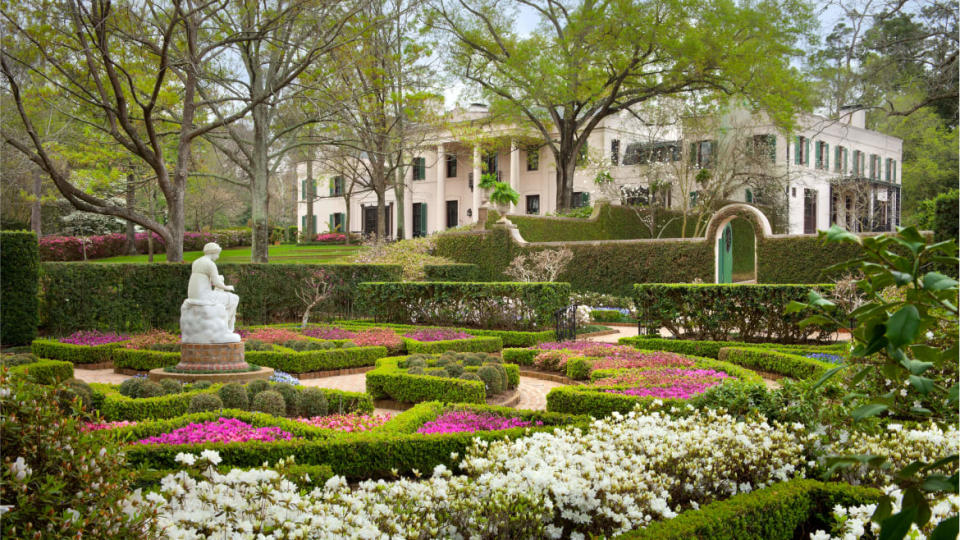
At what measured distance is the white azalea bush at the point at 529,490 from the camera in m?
2.74

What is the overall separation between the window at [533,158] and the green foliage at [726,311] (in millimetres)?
23963

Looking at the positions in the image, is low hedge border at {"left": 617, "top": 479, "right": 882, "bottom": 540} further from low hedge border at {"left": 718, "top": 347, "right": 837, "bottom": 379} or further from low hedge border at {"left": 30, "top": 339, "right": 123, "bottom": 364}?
low hedge border at {"left": 30, "top": 339, "right": 123, "bottom": 364}

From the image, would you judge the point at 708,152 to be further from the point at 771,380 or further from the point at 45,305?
the point at 45,305

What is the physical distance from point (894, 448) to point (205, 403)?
18.5 ft

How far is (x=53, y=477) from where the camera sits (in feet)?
6.65

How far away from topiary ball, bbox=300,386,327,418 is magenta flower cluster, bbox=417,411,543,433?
147 centimetres

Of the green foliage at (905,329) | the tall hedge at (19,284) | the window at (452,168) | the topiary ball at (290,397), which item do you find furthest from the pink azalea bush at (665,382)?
the window at (452,168)

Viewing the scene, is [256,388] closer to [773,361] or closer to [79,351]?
[79,351]

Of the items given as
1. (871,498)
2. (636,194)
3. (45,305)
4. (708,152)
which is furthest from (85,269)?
(708,152)

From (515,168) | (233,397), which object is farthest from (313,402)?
(515,168)

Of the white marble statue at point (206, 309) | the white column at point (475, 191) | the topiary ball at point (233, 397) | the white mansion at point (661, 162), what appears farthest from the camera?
the white column at point (475, 191)

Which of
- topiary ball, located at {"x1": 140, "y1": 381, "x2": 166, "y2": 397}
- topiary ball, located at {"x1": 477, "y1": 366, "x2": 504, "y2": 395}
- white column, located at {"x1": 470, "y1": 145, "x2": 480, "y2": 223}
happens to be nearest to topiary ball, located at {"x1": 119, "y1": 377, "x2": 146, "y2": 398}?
topiary ball, located at {"x1": 140, "y1": 381, "x2": 166, "y2": 397}

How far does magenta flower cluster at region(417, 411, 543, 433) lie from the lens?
5.84 m

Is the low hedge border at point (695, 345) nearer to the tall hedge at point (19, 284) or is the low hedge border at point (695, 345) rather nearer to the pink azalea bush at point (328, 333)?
the pink azalea bush at point (328, 333)
